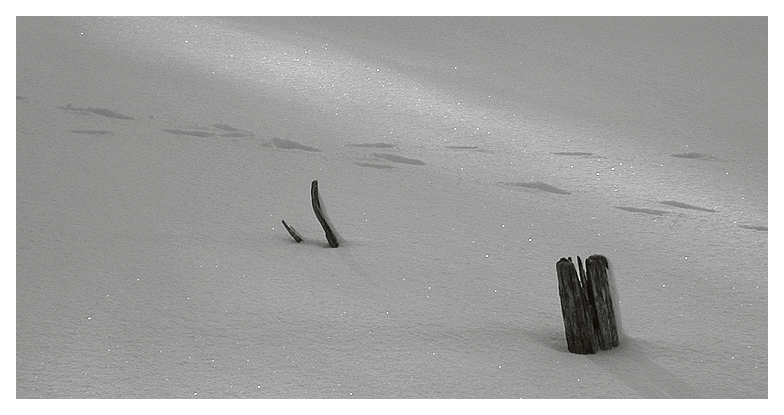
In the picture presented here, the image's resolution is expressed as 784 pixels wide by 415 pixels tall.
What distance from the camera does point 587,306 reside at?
6.73ft

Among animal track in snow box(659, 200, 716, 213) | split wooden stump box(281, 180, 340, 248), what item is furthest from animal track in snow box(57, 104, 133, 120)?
animal track in snow box(659, 200, 716, 213)

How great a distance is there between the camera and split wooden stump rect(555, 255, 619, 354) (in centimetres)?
201

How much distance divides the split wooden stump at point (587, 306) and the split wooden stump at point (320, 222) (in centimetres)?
106

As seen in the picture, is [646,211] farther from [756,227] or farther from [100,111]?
[100,111]

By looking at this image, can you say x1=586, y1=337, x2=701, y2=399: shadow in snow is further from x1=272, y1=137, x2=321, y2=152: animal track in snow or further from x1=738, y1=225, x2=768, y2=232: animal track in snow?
x1=272, y1=137, x2=321, y2=152: animal track in snow

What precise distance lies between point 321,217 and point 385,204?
615 mm

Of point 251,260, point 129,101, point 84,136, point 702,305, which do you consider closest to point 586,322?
point 702,305

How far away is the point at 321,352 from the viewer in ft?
6.91

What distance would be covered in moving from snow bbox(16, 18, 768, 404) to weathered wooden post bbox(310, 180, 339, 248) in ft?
0.18

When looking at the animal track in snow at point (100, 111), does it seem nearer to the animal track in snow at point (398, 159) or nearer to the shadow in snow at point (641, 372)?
the animal track in snow at point (398, 159)

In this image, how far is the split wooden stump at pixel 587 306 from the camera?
2.01 m

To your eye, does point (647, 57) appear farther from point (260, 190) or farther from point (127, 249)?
point (127, 249)

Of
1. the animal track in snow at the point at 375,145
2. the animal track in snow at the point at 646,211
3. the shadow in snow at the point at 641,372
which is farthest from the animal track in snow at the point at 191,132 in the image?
the shadow in snow at the point at 641,372

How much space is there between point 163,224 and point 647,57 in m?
3.98
